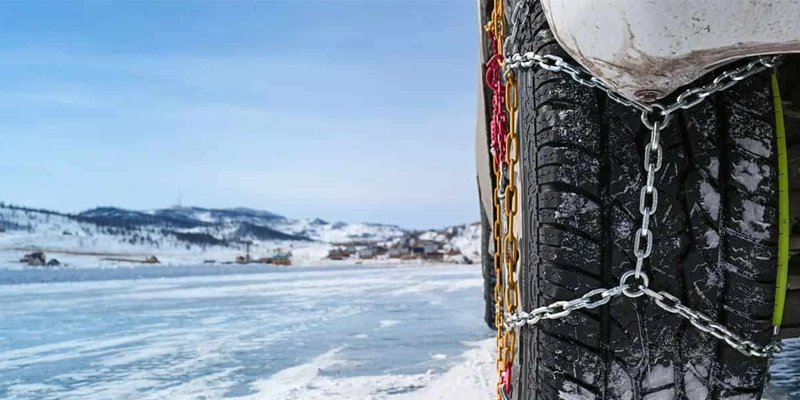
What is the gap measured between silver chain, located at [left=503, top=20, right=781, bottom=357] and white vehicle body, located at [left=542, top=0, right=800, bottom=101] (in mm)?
73

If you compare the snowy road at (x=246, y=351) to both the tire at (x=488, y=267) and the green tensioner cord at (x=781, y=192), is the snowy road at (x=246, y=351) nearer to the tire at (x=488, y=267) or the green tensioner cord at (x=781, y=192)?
the tire at (x=488, y=267)

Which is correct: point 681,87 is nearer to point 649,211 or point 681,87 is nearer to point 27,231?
point 649,211

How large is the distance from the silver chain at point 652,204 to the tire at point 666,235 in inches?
0.7

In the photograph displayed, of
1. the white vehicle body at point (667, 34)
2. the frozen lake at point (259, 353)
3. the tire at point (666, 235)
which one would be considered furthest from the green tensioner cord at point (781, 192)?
the frozen lake at point (259, 353)

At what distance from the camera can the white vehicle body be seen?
80 cm

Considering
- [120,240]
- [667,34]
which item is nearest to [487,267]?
[667,34]

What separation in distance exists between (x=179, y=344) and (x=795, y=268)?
13.1 feet

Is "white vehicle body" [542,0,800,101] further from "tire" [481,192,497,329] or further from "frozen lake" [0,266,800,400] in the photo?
"tire" [481,192,497,329]

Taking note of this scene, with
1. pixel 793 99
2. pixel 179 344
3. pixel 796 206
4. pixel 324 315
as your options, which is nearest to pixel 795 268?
pixel 796 206

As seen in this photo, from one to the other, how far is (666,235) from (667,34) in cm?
40

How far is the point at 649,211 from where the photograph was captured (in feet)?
3.49

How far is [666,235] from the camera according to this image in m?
1.08

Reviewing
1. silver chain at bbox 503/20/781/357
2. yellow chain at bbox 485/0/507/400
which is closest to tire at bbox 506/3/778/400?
silver chain at bbox 503/20/781/357

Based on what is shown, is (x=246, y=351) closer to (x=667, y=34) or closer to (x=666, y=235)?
(x=666, y=235)
